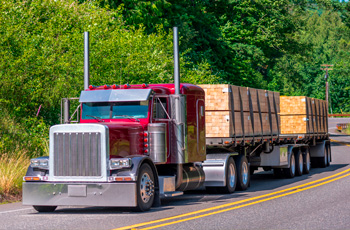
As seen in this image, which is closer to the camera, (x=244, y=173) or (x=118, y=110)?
(x=118, y=110)

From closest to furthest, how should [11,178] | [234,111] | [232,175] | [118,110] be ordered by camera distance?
[118,110], [11,178], [232,175], [234,111]

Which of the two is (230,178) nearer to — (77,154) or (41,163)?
(77,154)

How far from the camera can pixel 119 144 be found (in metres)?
12.8

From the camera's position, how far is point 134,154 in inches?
524

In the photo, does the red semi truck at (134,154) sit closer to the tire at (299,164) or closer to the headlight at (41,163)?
the headlight at (41,163)

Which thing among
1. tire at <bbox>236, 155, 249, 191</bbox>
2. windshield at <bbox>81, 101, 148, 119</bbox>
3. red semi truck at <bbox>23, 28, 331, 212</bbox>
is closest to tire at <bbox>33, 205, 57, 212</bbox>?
red semi truck at <bbox>23, 28, 331, 212</bbox>

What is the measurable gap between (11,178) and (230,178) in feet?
18.4

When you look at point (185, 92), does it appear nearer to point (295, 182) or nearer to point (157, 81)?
point (295, 182)

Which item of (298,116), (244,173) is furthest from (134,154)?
(298,116)

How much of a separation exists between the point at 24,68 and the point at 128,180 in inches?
419

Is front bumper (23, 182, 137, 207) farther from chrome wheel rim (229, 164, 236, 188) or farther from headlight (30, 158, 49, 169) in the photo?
chrome wheel rim (229, 164, 236, 188)

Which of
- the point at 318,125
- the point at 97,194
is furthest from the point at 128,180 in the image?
the point at 318,125

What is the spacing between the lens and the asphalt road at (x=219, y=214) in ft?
35.6

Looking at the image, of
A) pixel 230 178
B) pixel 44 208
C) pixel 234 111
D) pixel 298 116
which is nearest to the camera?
pixel 44 208
